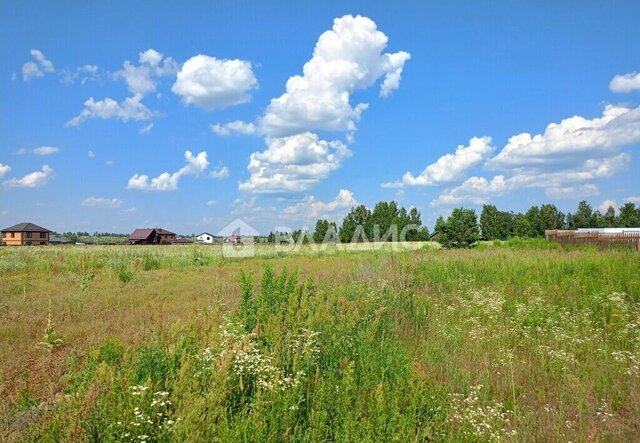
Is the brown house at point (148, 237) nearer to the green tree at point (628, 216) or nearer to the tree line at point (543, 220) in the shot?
the tree line at point (543, 220)

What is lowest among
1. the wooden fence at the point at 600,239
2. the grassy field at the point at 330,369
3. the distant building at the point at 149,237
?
the grassy field at the point at 330,369

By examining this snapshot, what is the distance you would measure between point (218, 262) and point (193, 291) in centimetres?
1034

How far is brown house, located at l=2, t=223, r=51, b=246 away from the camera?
6600cm

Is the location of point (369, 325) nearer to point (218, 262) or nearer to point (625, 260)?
point (625, 260)

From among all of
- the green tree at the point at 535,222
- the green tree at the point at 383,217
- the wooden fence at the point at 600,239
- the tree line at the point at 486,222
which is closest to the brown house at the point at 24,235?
the tree line at the point at 486,222

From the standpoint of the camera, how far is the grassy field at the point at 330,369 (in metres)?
2.99

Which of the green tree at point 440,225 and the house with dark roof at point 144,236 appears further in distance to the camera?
the house with dark roof at point 144,236

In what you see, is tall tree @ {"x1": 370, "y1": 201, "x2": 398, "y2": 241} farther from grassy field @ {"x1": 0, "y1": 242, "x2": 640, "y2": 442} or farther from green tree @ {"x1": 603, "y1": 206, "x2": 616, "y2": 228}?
grassy field @ {"x1": 0, "y1": 242, "x2": 640, "y2": 442}

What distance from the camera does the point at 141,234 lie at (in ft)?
258

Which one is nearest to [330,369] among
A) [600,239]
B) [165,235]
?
[600,239]

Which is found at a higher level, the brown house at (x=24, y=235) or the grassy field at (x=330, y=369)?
the brown house at (x=24, y=235)

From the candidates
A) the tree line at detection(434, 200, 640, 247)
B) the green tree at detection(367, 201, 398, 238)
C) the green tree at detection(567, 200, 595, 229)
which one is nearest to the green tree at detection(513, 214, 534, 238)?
the tree line at detection(434, 200, 640, 247)

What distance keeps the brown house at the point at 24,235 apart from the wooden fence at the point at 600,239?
77.8 m

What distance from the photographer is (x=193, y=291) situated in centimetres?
1006
